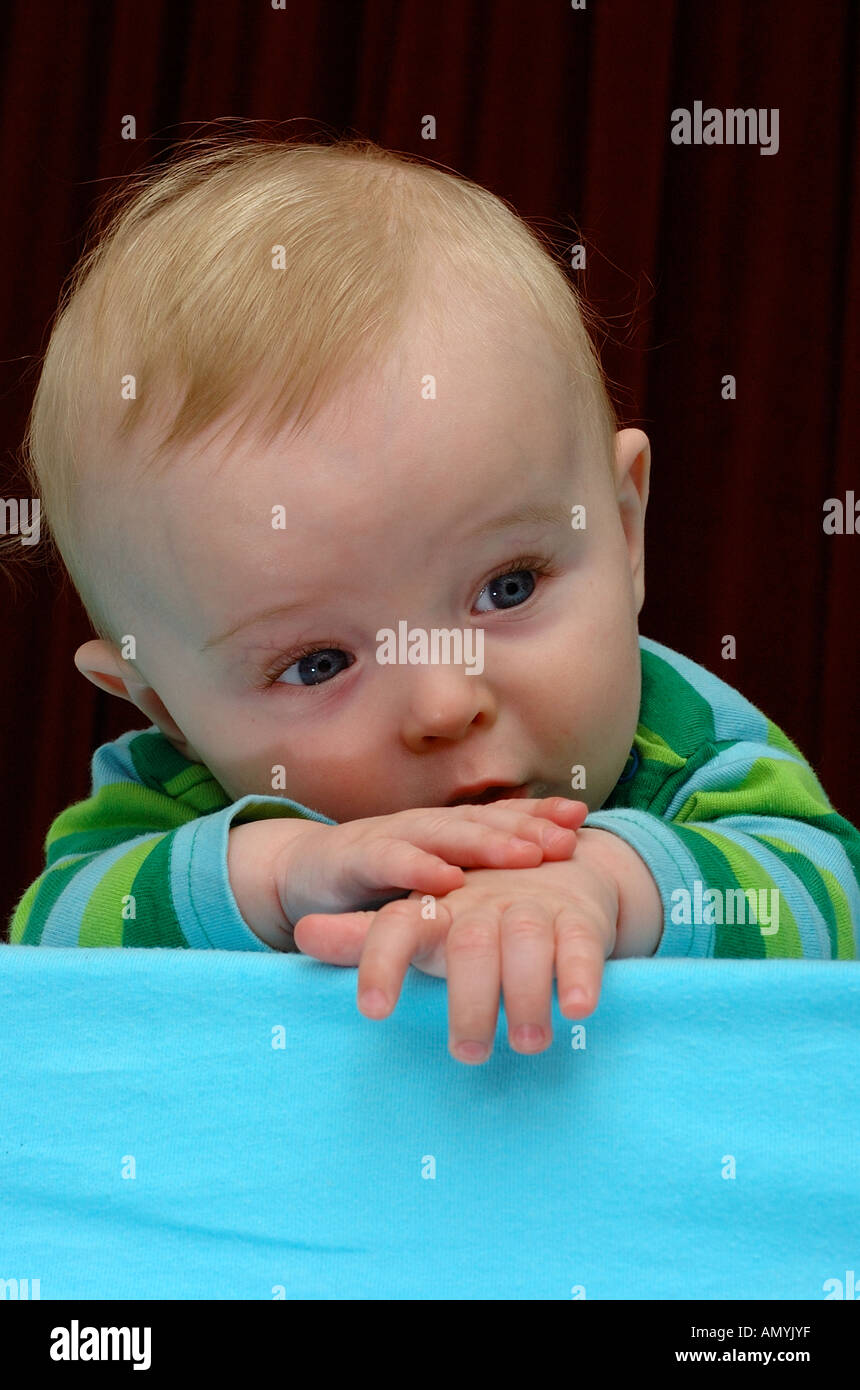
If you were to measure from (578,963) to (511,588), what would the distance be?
415 mm

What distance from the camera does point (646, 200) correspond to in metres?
1.96

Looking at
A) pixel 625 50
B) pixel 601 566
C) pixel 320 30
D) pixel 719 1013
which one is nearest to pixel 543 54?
pixel 625 50

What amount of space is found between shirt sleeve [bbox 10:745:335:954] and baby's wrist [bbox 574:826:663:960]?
195 millimetres

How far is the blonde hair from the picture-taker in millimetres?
856

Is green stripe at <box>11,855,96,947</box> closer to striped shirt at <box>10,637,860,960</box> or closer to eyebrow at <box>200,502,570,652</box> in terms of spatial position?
striped shirt at <box>10,637,860,960</box>

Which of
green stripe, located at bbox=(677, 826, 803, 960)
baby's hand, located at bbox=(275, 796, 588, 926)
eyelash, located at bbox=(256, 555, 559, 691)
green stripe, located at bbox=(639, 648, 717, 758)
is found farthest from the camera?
green stripe, located at bbox=(639, 648, 717, 758)

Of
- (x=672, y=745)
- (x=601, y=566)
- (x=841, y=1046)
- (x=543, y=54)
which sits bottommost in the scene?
(x=841, y=1046)

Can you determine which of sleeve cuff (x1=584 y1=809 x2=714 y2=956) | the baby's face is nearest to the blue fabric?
sleeve cuff (x1=584 y1=809 x2=714 y2=956)

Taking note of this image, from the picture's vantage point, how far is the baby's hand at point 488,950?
473 mm

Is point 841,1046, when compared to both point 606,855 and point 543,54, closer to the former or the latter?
point 606,855

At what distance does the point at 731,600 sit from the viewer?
204 centimetres
